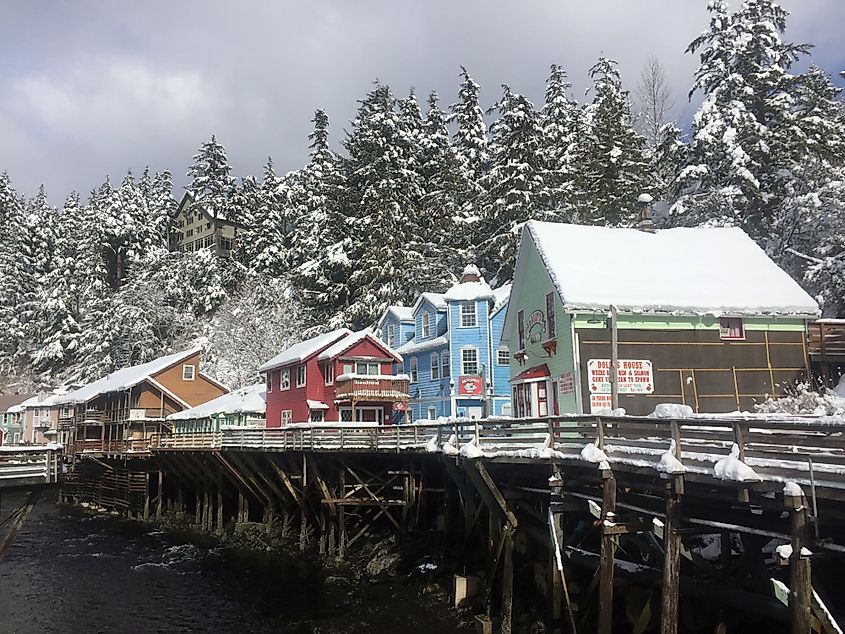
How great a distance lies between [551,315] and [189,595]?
16137 mm

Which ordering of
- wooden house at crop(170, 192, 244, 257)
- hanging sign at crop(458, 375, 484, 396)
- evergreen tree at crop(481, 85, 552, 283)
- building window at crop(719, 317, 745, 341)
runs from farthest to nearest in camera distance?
wooden house at crop(170, 192, 244, 257)
evergreen tree at crop(481, 85, 552, 283)
hanging sign at crop(458, 375, 484, 396)
building window at crop(719, 317, 745, 341)

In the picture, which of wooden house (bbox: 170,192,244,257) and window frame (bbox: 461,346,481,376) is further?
wooden house (bbox: 170,192,244,257)

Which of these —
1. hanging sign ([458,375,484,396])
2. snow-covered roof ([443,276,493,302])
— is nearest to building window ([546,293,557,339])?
hanging sign ([458,375,484,396])

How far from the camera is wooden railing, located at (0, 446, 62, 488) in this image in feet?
59.8

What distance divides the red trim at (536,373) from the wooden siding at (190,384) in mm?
34761

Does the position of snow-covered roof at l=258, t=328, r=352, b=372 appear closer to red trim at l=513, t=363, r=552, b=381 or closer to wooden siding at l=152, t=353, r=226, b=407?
wooden siding at l=152, t=353, r=226, b=407

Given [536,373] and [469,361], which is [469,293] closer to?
[469,361]

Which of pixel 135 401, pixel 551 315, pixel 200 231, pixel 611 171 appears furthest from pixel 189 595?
pixel 200 231

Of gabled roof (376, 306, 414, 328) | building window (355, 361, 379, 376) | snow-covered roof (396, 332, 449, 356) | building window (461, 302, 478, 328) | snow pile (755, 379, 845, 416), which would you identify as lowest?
snow pile (755, 379, 845, 416)

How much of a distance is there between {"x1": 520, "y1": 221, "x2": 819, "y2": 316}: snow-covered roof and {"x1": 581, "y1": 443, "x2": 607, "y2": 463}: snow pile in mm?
10868

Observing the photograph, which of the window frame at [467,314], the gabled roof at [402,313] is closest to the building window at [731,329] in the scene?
the window frame at [467,314]

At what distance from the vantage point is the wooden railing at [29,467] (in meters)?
18.2

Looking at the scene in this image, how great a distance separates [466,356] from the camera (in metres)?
39.5

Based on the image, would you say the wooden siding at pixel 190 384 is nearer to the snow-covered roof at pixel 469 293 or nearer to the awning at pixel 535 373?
the snow-covered roof at pixel 469 293
